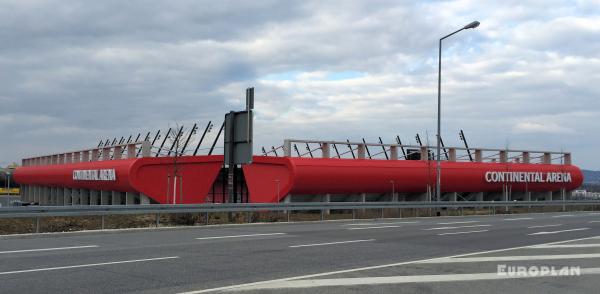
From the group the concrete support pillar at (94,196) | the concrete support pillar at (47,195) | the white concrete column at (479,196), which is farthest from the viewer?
the concrete support pillar at (47,195)

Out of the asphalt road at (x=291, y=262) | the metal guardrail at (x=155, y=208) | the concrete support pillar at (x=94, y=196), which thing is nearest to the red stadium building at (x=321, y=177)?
the concrete support pillar at (x=94, y=196)

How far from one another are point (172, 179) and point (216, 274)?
28382 millimetres

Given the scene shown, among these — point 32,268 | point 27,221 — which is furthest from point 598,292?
point 27,221

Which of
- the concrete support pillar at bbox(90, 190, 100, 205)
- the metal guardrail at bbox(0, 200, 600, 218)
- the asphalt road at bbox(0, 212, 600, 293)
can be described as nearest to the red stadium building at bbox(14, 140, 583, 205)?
the concrete support pillar at bbox(90, 190, 100, 205)

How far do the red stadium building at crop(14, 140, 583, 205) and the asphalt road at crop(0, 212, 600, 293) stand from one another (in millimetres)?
16316

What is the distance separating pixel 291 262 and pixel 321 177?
74.1 feet

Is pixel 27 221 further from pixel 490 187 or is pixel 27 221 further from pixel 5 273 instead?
pixel 490 187

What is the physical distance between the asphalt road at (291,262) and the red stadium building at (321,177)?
1632 cm

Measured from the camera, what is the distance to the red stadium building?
3353 centimetres

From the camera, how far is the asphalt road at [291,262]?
8.12 meters

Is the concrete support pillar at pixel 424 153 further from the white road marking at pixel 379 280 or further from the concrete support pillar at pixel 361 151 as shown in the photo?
the white road marking at pixel 379 280

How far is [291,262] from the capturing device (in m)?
→ 10.6

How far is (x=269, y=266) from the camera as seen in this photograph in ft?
32.9

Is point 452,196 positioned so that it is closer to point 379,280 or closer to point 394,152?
point 394,152
